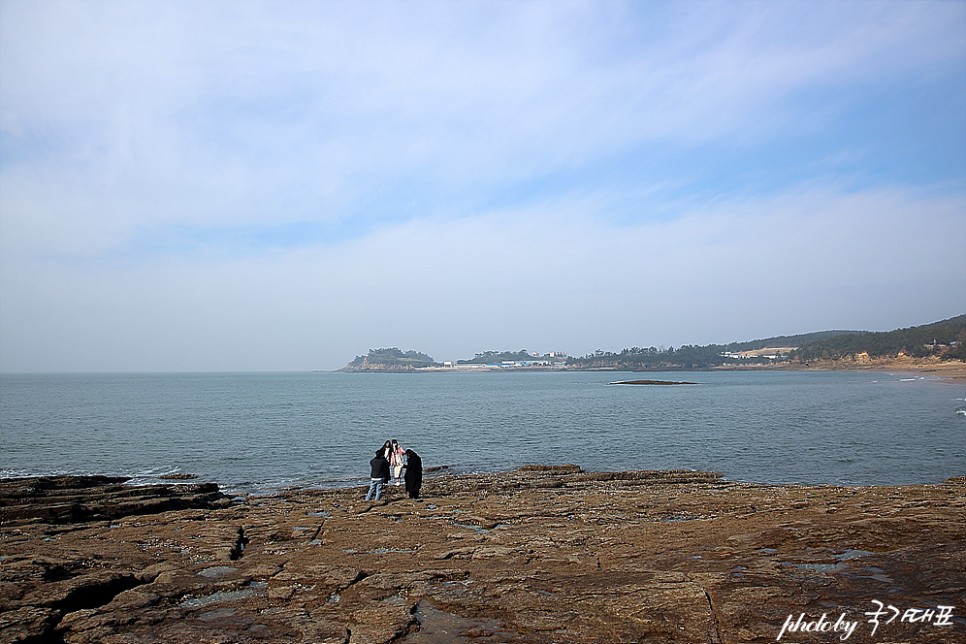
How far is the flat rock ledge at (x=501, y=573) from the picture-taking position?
810cm

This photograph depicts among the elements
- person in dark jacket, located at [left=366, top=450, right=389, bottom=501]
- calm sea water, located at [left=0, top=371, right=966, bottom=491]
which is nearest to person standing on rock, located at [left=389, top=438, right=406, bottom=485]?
person in dark jacket, located at [left=366, top=450, right=389, bottom=501]

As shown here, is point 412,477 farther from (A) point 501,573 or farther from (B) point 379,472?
(A) point 501,573

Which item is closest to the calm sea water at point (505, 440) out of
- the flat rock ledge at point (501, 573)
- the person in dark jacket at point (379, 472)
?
the person in dark jacket at point (379, 472)

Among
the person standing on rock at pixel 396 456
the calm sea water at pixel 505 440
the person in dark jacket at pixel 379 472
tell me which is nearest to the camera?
the person in dark jacket at pixel 379 472

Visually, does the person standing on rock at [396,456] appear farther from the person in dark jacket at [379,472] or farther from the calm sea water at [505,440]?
the calm sea water at [505,440]

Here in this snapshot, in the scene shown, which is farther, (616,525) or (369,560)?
(616,525)

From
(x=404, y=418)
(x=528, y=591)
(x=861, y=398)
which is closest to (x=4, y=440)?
(x=404, y=418)

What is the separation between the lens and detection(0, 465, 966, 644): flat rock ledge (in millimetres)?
8099

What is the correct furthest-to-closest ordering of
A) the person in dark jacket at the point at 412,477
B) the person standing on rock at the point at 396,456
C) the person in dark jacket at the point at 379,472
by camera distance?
the person standing on rock at the point at 396,456 → the person in dark jacket at the point at 412,477 → the person in dark jacket at the point at 379,472

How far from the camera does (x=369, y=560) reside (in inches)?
491

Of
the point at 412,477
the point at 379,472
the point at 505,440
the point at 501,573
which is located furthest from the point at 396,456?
the point at 505,440

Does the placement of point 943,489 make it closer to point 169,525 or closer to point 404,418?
point 169,525

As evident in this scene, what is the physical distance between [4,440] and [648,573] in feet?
199

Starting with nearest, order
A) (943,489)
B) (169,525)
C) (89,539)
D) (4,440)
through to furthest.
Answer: (89,539) < (169,525) < (943,489) < (4,440)
